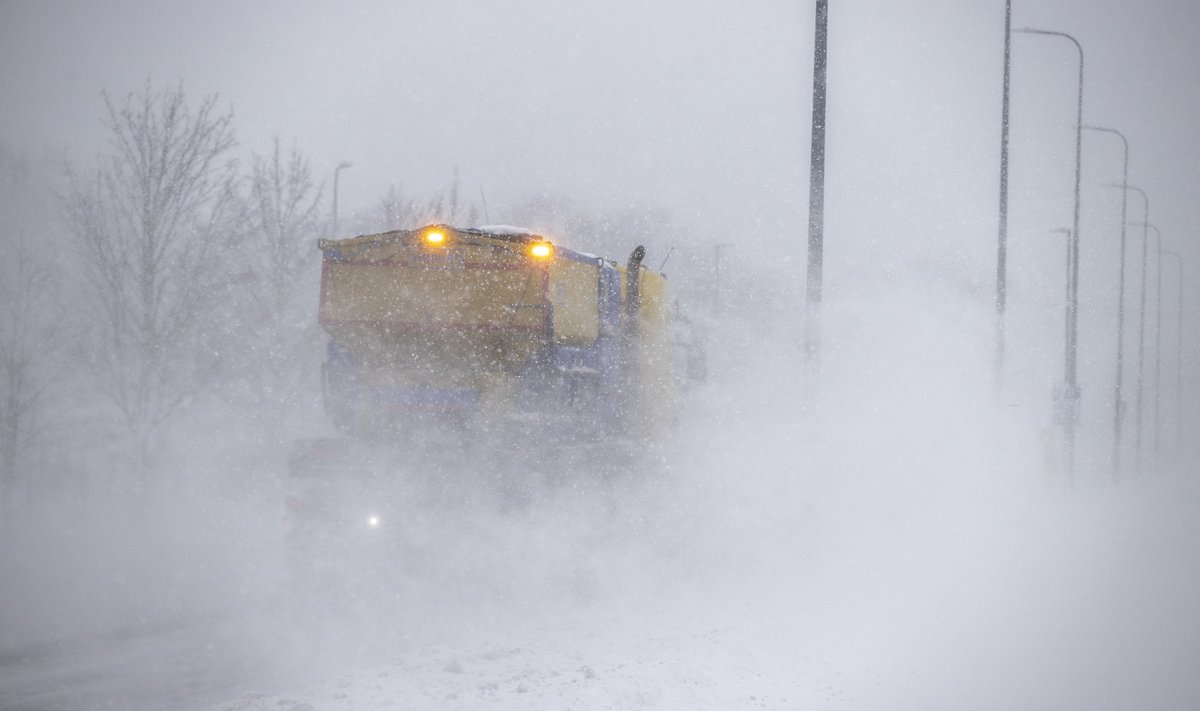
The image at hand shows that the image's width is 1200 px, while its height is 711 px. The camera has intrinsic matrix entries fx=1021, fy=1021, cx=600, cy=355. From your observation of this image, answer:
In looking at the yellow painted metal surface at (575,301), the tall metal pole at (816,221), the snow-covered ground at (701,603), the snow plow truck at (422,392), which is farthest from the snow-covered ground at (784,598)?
the yellow painted metal surface at (575,301)

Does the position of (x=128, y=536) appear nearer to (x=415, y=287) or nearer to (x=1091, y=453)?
(x=415, y=287)

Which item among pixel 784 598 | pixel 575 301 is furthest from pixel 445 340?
pixel 784 598

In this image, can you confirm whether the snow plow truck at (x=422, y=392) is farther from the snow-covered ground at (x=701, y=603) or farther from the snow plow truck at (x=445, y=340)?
the snow-covered ground at (x=701, y=603)

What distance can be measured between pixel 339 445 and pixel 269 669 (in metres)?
2.33

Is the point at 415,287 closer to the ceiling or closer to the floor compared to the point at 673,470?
closer to the ceiling

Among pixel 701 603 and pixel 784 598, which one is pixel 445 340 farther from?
pixel 784 598

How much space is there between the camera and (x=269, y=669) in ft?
21.4

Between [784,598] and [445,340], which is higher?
[445,340]

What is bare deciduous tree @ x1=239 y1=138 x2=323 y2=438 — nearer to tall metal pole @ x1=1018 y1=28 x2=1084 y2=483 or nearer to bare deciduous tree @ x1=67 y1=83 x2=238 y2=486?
bare deciduous tree @ x1=67 y1=83 x2=238 y2=486

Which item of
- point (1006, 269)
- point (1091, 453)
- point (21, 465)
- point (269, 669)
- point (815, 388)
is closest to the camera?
point (269, 669)

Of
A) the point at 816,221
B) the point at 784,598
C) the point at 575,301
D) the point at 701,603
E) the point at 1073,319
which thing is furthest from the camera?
the point at 1073,319

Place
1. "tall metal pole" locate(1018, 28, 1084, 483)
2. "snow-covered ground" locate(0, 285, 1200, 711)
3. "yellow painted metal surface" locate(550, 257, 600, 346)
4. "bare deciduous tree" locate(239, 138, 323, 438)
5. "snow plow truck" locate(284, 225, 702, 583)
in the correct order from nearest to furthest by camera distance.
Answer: "snow-covered ground" locate(0, 285, 1200, 711), "snow plow truck" locate(284, 225, 702, 583), "yellow painted metal surface" locate(550, 257, 600, 346), "bare deciduous tree" locate(239, 138, 323, 438), "tall metal pole" locate(1018, 28, 1084, 483)

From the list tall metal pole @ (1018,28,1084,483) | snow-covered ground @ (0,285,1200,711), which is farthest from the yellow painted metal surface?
tall metal pole @ (1018,28,1084,483)

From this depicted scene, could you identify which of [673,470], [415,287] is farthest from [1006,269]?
[415,287]
